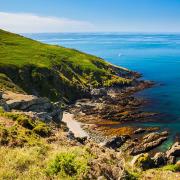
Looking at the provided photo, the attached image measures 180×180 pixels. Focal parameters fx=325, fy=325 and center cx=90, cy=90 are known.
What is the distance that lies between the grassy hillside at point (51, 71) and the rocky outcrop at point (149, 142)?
146 ft

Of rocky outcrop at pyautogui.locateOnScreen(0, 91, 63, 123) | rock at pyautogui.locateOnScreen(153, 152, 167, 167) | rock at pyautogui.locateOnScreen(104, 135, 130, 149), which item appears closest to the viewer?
rock at pyautogui.locateOnScreen(153, 152, 167, 167)

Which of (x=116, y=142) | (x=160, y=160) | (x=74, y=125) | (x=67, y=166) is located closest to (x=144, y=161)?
(x=160, y=160)

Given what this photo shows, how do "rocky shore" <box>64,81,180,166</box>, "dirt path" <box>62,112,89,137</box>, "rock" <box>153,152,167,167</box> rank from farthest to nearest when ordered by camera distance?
"dirt path" <box>62,112,89,137</box> < "rocky shore" <box>64,81,180,166</box> < "rock" <box>153,152,167,167</box>

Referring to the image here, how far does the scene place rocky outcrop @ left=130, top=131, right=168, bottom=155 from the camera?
203 feet

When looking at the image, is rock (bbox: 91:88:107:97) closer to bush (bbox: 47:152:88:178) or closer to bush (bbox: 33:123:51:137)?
bush (bbox: 33:123:51:137)

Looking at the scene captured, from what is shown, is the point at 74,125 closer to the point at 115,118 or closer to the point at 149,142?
the point at 115,118

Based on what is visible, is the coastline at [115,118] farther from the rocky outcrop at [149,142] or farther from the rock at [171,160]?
the rock at [171,160]

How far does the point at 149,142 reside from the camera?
67.1 meters

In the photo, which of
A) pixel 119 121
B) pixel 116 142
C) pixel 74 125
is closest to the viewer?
pixel 116 142

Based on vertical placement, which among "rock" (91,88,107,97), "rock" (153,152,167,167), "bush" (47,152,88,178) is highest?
"bush" (47,152,88,178)

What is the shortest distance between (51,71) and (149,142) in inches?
2646

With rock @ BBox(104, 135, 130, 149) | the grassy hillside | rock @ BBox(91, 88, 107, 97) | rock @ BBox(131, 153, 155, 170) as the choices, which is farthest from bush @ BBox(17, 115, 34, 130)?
rock @ BBox(91, 88, 107, 97)

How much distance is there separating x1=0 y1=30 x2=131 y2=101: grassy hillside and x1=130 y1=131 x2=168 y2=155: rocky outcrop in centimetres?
4443

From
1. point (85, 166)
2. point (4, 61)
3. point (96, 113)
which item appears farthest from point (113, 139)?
point (4, 61)
